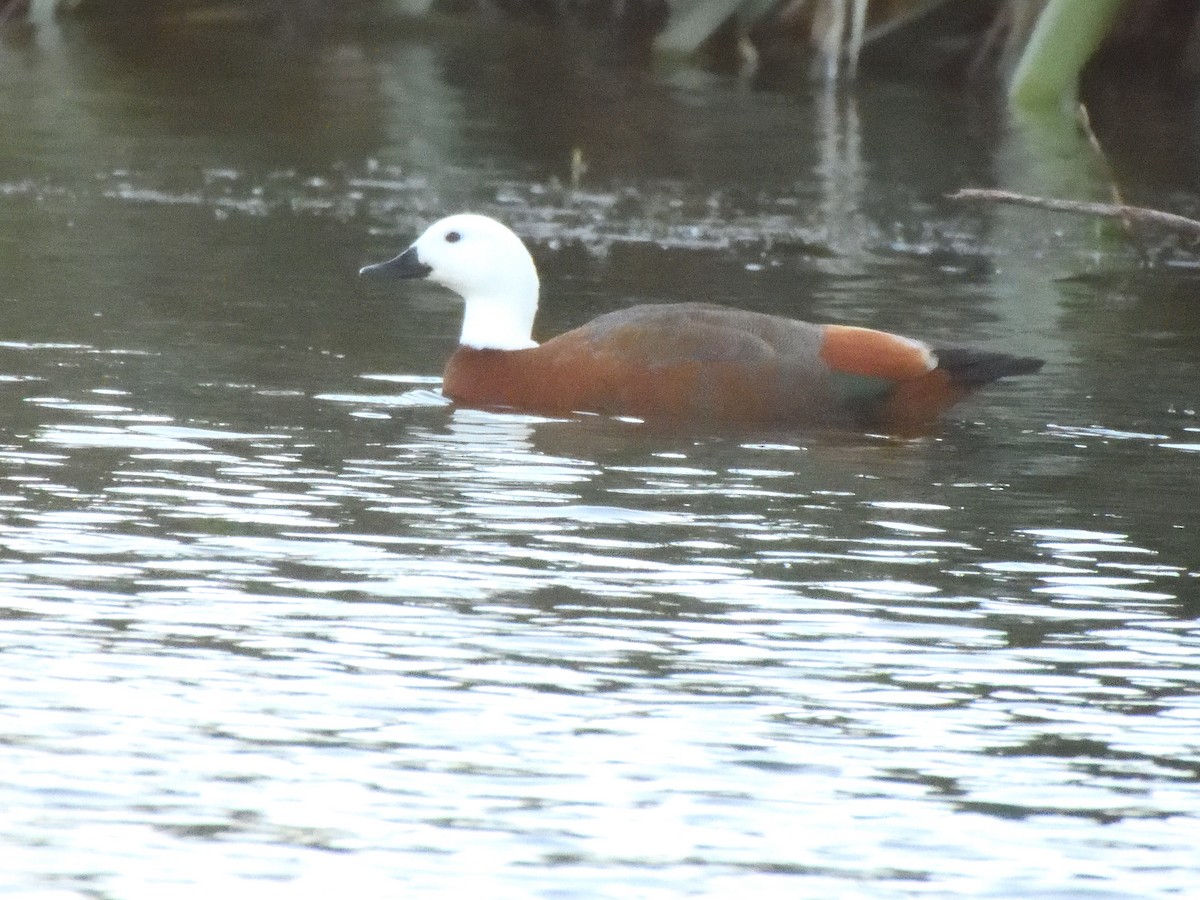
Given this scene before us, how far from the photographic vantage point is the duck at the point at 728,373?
32.7 feet

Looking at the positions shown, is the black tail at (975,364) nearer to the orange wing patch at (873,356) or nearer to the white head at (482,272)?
the orange wing patch at (873,356)

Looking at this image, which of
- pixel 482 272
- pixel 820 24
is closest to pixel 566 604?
pixel 482 272

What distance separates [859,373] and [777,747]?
4.38 m

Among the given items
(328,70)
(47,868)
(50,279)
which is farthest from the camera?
(328,70)

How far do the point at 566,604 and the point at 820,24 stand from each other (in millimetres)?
24379

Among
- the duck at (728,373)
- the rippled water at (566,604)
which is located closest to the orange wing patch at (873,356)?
the duck at (728,373)

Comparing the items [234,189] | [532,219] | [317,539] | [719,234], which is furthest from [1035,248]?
[317,539]

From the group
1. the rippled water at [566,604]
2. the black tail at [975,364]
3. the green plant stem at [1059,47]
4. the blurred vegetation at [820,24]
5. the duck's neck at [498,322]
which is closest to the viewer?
the rippled water at [566,604]

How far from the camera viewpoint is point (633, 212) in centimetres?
1789

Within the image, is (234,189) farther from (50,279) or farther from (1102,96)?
(1102,96)

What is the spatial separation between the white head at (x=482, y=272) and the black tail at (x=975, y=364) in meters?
1.71

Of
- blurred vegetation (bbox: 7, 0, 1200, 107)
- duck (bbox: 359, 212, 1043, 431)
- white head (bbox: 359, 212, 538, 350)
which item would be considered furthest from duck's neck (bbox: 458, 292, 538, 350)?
blurred vegetation (bbox: 7, 0, 1200, 107)

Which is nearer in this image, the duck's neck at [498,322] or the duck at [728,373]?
the duck at [728,373]

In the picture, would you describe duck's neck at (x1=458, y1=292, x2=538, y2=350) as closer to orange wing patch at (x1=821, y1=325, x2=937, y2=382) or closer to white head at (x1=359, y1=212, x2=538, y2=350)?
white head at (x1=359, y1=212, x2=538, y2=350)
